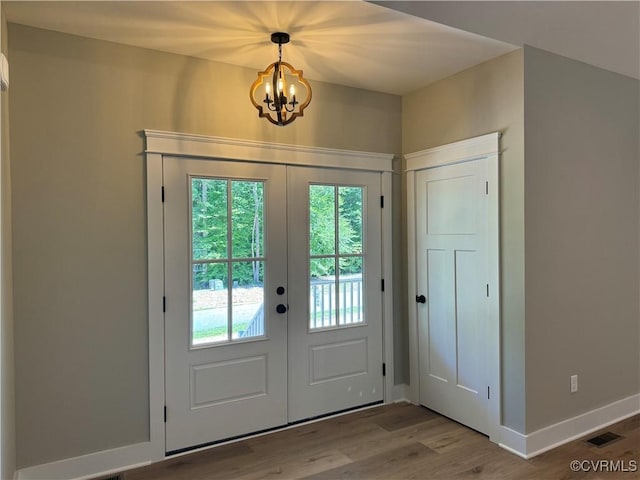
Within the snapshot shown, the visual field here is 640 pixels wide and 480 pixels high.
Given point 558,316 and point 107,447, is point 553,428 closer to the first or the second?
point 558,316

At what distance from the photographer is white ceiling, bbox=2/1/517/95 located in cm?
226

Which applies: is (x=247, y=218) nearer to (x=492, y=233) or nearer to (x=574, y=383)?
(x=492, y=233)

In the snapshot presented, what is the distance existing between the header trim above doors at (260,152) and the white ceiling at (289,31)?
538mm

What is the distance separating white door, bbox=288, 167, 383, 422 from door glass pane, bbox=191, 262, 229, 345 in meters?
0.50

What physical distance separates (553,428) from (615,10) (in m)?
2.58

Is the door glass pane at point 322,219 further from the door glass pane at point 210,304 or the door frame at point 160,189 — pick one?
the door glass pane at point 210,304

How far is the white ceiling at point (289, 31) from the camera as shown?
7.40ft

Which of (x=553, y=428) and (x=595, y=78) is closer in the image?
(x=553, y=428)

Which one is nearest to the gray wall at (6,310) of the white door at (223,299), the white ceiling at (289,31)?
the white ceiling at (289,31)

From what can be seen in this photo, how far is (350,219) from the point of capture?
3500mm

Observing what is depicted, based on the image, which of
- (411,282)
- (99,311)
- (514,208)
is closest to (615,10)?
(514,208)

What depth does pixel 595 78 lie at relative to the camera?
3.18m

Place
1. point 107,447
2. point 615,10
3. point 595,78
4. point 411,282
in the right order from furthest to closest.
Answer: point 411,282, point 595,78, point 107,447, point 615,10
